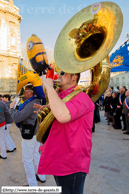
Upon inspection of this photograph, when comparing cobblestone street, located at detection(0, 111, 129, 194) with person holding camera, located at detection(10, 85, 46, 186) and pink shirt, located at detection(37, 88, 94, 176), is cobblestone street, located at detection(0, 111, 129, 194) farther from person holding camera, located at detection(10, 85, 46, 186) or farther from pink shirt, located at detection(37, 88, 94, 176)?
pink shirt, located at detection(37, 88, 94, 176)

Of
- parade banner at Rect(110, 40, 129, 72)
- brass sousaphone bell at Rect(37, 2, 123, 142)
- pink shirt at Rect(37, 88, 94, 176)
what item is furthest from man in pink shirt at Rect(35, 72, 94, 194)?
parade banner at Rect(110, 40, 129, 72)

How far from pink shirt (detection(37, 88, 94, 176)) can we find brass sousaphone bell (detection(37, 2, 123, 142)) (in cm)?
16

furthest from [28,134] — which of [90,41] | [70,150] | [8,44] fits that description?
[8,44]

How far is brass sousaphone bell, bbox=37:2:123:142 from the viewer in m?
1.20

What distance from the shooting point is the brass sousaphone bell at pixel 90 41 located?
1197 mm

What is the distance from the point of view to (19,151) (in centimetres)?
428

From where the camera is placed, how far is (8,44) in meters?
20.5

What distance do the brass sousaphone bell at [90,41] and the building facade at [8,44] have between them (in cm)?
2059

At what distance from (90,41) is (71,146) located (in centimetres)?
111

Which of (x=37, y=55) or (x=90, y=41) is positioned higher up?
(x=90, y=41)

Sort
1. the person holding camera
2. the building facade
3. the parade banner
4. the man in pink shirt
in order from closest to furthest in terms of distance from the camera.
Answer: the man in pink shirt → the person holding camera → the parade banner → the building facade

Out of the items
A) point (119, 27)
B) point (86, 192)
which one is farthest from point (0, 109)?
point (119, 27)

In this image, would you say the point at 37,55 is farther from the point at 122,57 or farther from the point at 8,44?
the point at 8,44

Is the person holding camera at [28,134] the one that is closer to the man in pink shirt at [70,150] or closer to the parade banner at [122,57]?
the man in pink shirt at [70,150]
